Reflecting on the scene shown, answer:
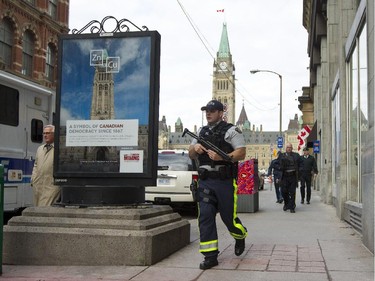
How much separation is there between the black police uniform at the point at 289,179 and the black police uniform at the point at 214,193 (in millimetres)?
7831

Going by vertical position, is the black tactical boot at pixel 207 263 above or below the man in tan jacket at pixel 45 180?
below

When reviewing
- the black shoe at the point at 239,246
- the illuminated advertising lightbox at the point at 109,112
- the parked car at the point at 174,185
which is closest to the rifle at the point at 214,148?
the illuminated advertising lightbox at the point at 109,112

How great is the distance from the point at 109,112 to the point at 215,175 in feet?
5.62

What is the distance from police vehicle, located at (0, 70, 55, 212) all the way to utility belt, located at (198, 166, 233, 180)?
5.27m

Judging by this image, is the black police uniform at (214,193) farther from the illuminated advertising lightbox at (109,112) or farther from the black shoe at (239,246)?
the illuminated advertising lightbox at (109,112)

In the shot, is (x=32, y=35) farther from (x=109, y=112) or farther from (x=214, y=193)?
(x=214, y=193)

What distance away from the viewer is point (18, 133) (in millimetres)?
10570

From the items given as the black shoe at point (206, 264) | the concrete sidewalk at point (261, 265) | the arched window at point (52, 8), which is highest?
the arched window at point (52, 8)

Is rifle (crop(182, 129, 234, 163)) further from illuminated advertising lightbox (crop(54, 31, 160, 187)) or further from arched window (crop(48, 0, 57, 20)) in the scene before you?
arched window (crop(48, 0, 57, 20))

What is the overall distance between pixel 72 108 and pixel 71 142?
46cm

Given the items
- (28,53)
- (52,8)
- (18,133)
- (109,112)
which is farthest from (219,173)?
(52,8)

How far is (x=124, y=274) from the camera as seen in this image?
18.2ft

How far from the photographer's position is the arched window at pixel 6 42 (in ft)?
97.4

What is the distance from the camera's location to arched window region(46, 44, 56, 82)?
3488cm
